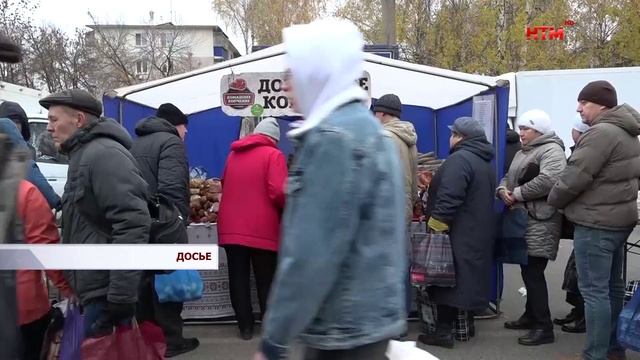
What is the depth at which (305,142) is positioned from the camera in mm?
1796

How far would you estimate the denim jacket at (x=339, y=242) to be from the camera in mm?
1728

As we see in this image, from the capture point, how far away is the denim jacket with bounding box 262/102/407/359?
1.73 metres

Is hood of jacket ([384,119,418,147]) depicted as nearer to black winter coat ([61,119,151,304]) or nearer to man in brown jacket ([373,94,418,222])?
man in brown jacket ([373,94,418,222])

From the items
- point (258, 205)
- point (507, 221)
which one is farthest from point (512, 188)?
point (258, 205)

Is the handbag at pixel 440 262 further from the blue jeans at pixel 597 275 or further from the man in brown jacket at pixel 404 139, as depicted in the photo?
the blue jeans at pixel 597 275

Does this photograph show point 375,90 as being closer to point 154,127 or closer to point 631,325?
point 154,127

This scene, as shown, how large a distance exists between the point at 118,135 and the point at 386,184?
1758 millimetres

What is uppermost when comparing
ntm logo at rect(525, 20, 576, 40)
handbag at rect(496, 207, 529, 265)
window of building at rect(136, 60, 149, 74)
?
window of building at rect(136, 60, 149, 74)

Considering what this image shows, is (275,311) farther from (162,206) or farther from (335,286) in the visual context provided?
(162,206)

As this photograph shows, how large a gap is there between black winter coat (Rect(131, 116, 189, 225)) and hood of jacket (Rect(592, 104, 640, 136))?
286cm

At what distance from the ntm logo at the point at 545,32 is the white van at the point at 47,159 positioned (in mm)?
14924

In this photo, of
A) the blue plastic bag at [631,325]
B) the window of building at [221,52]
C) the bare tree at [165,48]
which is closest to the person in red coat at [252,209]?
the blue plastic bag at [631,325]

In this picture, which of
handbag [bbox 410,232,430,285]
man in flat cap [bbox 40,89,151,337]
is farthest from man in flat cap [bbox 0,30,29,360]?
handbag [bbox 410,232,430,285]

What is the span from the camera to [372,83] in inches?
251
